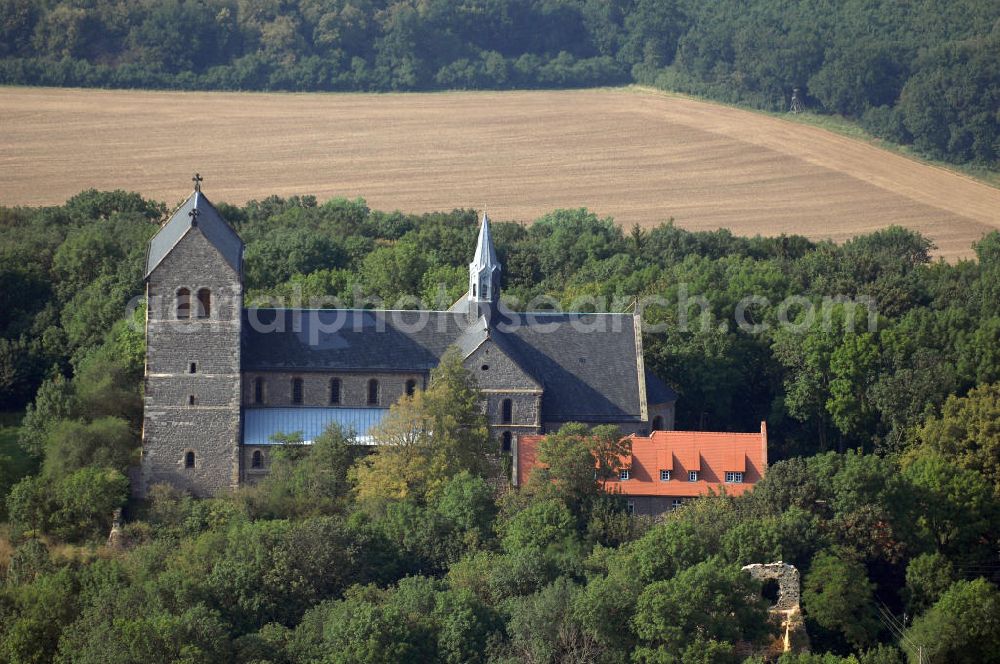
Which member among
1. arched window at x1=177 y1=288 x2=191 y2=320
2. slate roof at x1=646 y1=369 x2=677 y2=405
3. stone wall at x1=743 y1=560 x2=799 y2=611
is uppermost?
arched window at x1=177 y1=288 x2=191 y2=320

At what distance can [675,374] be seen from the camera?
99.3 meters

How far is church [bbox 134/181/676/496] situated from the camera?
9100 cm

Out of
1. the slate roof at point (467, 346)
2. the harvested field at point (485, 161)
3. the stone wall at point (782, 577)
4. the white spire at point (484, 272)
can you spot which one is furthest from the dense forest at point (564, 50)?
the stone wall at point (782, 577)

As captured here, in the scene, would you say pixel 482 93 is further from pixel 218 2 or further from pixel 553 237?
pixel 553 237

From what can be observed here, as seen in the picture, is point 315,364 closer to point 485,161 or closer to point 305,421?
point 305,421

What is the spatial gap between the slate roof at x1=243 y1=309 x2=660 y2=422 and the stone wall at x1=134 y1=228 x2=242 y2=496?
6.20ft

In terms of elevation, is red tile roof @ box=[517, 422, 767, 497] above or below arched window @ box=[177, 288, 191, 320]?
below

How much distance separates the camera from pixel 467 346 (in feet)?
306

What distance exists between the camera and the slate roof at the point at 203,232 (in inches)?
3573

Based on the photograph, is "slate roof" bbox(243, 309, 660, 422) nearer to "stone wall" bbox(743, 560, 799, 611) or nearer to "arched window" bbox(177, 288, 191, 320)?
"arched window" bbox(177, 288, 191, 320)

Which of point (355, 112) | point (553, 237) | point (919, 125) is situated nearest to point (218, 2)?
point (355, 112)

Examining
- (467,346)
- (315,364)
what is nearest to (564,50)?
(467,346)

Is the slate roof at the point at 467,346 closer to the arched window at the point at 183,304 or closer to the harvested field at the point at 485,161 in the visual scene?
the arched window at the point at 183,304

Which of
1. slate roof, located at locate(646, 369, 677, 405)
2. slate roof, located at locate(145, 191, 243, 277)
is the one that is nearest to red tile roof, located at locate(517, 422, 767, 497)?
slate roof, located at locate(646, 369, 677, 405)
